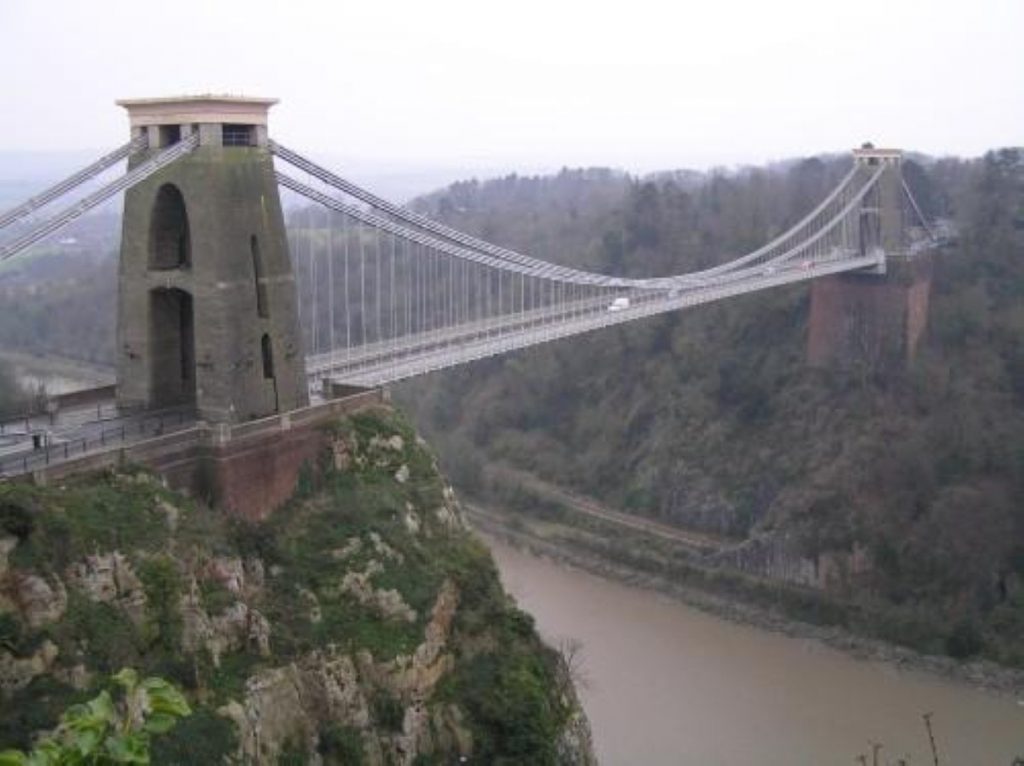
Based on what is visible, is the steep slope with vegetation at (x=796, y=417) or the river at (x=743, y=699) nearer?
the river at (x=743, y=699)

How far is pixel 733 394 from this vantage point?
24.5m

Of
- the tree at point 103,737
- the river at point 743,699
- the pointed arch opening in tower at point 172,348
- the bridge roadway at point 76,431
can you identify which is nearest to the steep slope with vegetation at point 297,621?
the bridge roadway at point 76,431

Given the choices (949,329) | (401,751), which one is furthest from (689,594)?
(401,751)

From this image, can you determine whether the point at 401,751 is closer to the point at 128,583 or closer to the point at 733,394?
the point at 128,583

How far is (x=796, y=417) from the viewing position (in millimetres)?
23188

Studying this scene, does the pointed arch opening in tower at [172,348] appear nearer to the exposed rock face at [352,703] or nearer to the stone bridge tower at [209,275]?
the stone bridge tower at [209,275]

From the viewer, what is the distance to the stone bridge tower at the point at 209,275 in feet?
34.9

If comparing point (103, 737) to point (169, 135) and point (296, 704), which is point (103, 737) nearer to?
point (296, 704)

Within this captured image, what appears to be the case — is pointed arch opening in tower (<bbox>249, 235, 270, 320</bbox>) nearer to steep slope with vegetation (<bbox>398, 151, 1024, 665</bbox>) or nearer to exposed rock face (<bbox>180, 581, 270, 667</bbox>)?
exposed rock face (<bbox>180, 581, 270, 667</bbox>)

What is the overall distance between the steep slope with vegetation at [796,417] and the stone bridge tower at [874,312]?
0.37 meters

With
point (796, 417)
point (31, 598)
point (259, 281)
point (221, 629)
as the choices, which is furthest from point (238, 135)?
point (796, 417)

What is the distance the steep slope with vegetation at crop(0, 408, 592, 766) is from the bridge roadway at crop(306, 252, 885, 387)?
2459 mm

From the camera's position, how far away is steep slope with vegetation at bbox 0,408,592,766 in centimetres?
795

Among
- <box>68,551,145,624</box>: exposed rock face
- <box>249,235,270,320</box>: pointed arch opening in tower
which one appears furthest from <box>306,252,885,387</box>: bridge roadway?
<box>68,551,145,624</box>: exposed rock face
